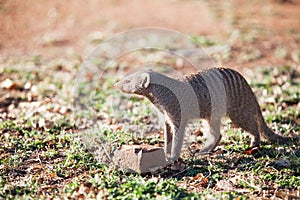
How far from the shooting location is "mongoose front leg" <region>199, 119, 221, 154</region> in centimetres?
485

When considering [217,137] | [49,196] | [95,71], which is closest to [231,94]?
[217,137]

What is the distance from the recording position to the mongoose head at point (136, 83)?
437 centimetres

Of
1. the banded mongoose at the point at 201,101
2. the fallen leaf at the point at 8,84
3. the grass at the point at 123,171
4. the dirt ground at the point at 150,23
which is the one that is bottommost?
the grass at the point at 123,171

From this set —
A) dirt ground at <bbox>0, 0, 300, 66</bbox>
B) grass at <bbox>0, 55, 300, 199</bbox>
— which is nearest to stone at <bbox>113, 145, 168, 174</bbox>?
grass at <bbox>0, 55, 300, 199</bbox>

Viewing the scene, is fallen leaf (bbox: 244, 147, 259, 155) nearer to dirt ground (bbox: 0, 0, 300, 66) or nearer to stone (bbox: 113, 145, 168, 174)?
stone (bbox: 113, 145, 168, 174)

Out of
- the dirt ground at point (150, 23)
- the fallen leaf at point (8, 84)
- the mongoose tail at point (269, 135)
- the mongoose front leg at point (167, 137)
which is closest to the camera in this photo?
the mongoose front leg at point (167, 137)

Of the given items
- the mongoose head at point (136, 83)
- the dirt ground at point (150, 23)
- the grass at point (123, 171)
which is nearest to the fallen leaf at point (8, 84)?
the grass at point (123, 171)

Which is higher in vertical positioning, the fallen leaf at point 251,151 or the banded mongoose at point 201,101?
the banded mongoose at point 201,101

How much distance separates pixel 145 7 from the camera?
36.1 feet

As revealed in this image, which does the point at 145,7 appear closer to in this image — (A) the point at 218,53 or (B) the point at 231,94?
(A) the point at 218,53

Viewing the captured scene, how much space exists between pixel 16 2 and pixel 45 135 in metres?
6.78

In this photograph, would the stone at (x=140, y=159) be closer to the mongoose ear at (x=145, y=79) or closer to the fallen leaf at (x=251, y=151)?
the mongoose ear at (x=145, y=79)

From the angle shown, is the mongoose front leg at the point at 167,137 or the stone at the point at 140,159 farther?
the mongoose front leg at the point at 167,137

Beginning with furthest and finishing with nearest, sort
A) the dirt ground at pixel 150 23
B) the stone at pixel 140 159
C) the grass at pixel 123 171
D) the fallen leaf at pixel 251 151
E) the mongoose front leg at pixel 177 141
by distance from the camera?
1. the dirt ground at pixel 150 23
2. the fallen leaf at pixel 251 151
3. the mongoose front leg at pixel 177 141
4. the stone at pixel 140 159
5. the grass at pixel 123 171
